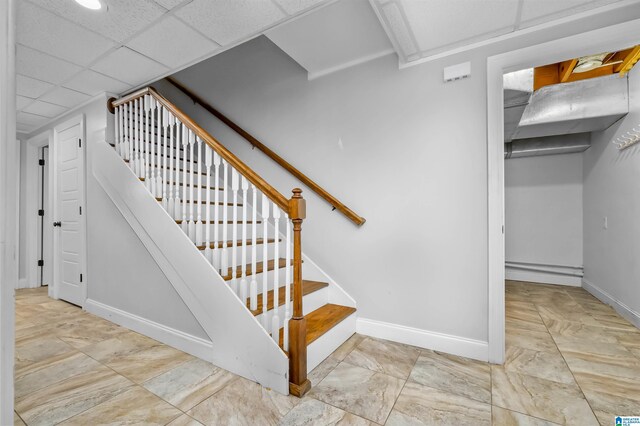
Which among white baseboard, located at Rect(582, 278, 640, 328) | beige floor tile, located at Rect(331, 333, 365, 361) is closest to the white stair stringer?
beige floor tile, located at Rect(331, 333, 365, 361)

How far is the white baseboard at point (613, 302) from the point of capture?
276 centimetres

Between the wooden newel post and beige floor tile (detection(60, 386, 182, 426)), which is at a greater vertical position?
the wooden newel post

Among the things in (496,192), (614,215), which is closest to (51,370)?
(496,192)

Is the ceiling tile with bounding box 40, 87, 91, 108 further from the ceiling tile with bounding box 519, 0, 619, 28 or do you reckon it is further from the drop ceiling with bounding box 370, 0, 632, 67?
the ceiling tile with bounding box 519, 0, 619, 28

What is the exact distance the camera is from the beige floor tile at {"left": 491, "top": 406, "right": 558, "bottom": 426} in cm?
145

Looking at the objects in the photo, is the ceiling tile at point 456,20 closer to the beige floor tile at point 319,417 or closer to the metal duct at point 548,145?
the beige floor tile at point 319,417

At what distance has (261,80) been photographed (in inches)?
127

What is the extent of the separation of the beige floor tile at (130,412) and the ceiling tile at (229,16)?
2361mm

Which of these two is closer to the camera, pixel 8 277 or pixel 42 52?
pixel 8 277

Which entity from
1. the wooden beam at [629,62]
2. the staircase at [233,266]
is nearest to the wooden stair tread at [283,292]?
the staircase at [233,266]

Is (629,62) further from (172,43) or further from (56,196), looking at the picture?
(56,196)

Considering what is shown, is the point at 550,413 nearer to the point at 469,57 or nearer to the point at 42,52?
the point at 469,57

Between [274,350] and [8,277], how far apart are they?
1339 millimetres

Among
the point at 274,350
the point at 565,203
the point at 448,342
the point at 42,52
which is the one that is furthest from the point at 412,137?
the point at 565,203
